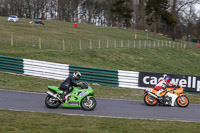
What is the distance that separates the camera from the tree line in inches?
2872

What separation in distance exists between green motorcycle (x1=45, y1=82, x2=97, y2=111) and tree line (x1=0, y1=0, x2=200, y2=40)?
58647 mm

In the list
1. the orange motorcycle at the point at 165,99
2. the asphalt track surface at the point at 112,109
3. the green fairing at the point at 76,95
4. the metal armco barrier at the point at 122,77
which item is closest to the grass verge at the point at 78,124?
the asphalt track surface at the point at 112,109

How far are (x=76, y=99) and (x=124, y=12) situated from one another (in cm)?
7344

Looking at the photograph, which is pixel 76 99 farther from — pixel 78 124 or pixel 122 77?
pixel 122 77

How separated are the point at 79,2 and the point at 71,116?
9525cm

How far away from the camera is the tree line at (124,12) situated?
72938 millimetres

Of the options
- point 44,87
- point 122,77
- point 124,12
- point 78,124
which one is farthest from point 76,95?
point 124,12

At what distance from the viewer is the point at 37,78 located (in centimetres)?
1898

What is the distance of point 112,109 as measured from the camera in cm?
1190

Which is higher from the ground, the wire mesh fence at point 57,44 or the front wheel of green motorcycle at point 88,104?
the wire mesh fence at point 57,44

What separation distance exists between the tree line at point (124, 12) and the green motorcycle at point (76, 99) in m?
58.6

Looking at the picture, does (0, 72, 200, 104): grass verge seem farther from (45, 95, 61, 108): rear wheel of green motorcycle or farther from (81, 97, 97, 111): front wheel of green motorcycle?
(45, 95, 61, 108): rear wheel of green motorcycle

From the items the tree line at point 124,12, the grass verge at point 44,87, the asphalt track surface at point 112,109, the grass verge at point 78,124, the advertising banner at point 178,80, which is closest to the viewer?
the grass verge at point 78,124

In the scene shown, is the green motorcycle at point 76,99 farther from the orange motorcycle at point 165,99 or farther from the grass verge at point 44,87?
the grass verge at point 44,87
